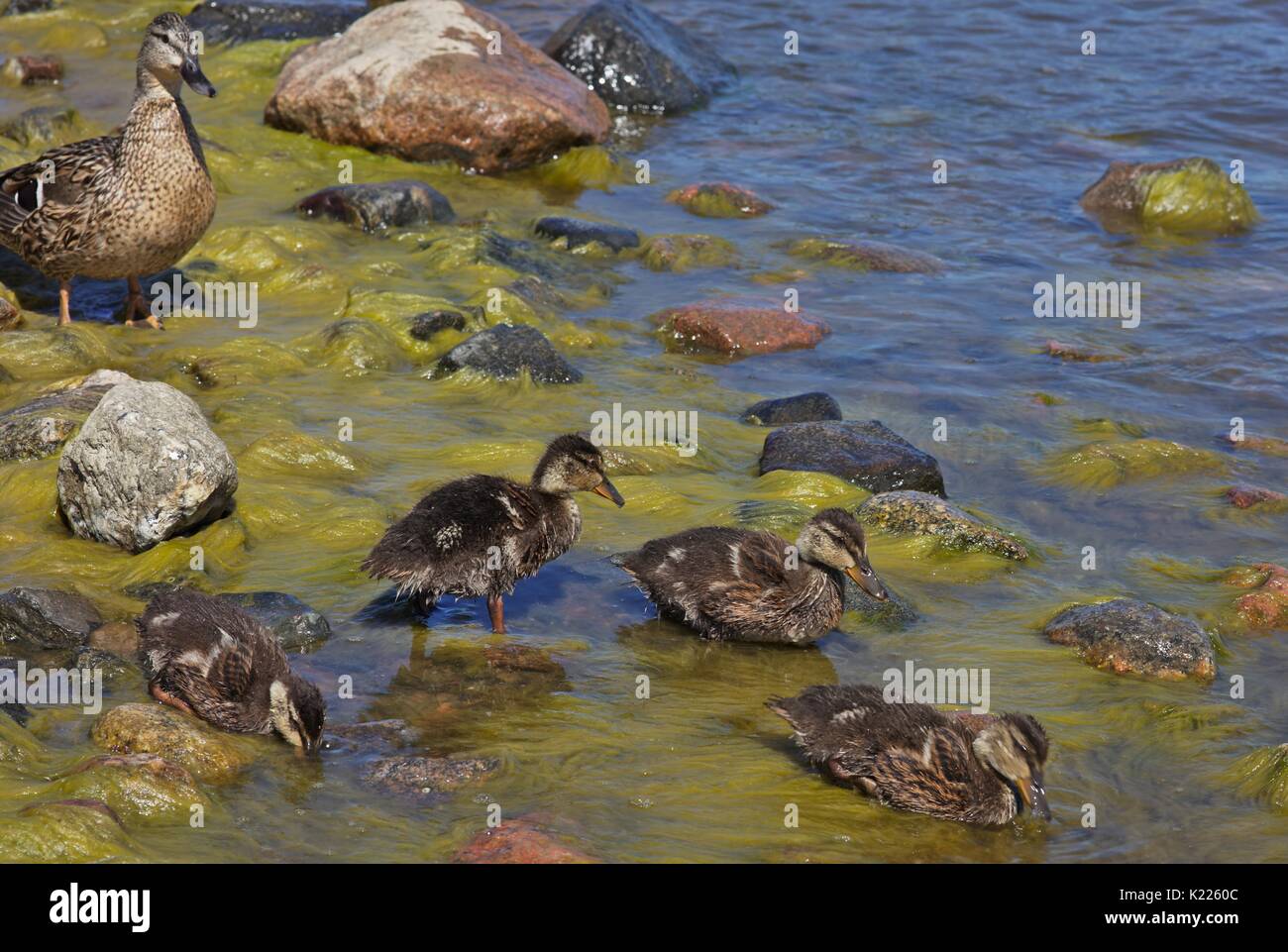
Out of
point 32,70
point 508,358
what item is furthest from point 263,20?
point 508,358

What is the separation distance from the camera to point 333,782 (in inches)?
252

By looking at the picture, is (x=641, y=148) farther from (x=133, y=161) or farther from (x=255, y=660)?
(x=255, y=660)

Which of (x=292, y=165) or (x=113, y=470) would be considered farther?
(x=292, y=165)

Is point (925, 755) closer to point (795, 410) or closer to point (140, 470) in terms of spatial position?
point (140, 470)

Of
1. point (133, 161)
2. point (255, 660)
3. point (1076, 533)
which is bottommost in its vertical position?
point (1076, 533)

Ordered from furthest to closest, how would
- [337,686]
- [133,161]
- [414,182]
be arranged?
[414,182] → [133,161] → [337,686]

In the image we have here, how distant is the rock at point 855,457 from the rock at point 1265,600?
6.59 feet

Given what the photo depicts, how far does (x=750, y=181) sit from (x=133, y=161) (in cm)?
712

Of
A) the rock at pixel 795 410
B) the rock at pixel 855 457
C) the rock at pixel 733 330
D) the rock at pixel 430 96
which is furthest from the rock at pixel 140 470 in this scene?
the rock at pixel 430 96

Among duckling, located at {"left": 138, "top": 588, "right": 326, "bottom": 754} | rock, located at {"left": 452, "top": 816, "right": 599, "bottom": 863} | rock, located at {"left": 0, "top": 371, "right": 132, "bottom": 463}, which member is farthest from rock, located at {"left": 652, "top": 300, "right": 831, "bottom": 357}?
rock, located at {"left": 452, "top": 816, "right": 599, "bottom": 863}

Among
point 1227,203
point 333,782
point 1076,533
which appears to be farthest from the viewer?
point 1227,203

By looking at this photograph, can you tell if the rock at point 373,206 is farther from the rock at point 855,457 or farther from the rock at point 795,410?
the rock at point 855,457

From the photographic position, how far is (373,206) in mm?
13734

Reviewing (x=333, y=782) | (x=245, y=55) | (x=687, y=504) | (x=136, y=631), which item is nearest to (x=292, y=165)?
(x=245, y=55)
